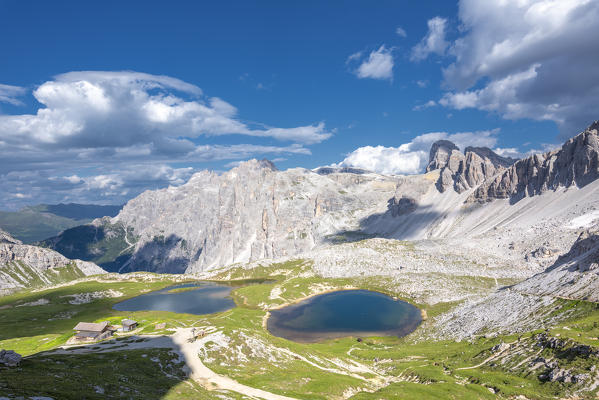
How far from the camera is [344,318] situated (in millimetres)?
128625

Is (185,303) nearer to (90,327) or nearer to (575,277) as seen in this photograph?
(90,327)

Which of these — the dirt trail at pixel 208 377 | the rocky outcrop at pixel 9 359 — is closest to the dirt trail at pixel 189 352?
the dirt trail at pixel 208 377

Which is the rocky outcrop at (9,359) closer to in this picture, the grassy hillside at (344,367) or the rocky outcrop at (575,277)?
the grassy hillside at (344,367)

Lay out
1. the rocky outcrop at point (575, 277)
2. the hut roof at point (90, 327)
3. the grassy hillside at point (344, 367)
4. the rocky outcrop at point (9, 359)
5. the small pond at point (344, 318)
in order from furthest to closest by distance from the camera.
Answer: the small pond at point (344, 318)
the hut roof at point (90, 327)
the rocky outcrop at point (575, 277)
the grassy hillside at point (344, 367)
the rocky outcrop at point (9, 359)

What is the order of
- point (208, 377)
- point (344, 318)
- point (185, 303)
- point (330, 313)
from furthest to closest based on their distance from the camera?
1. point (185, 303)
2. point (330, 313)
3. point (344, 318)
4. point (208, 377)

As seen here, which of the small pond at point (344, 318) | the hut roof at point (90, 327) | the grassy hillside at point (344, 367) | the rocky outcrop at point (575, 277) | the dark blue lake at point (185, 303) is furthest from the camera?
the dark blue lake at point (185, 303)

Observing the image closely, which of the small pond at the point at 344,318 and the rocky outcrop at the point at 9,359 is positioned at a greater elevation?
the rocky outcrop at the point at 9,359

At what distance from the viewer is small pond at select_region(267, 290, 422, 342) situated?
111938 millimetres

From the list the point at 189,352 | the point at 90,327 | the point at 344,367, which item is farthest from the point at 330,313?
the point at 90,327

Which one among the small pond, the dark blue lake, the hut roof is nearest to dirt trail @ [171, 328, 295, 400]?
the hut roof

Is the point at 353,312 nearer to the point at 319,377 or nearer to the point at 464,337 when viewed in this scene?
the point at 464,337

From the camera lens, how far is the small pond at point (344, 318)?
112 metres

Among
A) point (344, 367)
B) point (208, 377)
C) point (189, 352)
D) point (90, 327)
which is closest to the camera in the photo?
point (208, 377)

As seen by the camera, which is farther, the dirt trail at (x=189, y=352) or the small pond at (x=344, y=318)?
the small pond at (x=344, y=318)
